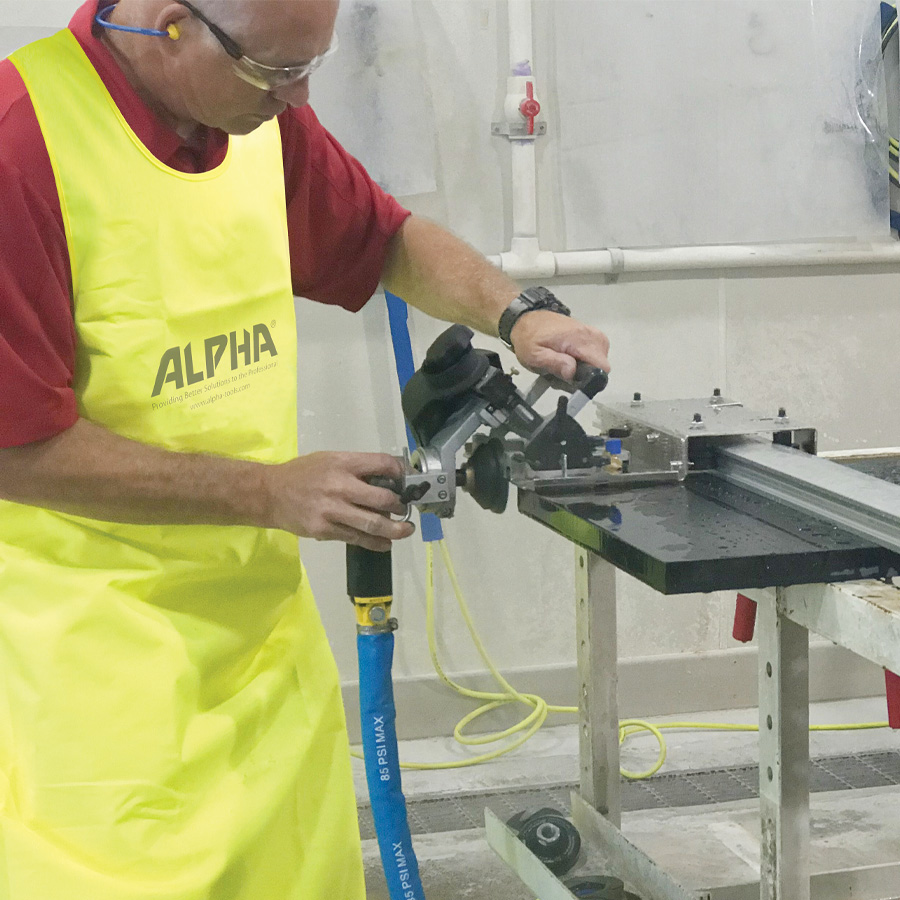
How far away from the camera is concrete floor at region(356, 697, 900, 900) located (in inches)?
80.3

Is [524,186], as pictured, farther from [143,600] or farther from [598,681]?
[143,600]

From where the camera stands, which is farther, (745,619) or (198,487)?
(745,619)

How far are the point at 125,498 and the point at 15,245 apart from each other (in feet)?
0.82

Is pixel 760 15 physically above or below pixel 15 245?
above

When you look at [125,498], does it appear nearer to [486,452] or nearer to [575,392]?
[486,452]

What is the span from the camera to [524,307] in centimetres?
137

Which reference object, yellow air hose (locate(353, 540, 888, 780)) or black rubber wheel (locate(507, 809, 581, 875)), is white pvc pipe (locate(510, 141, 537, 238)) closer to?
yellow air hose (locate(353, 540, 888, 780))

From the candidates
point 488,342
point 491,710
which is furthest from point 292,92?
point 491,710

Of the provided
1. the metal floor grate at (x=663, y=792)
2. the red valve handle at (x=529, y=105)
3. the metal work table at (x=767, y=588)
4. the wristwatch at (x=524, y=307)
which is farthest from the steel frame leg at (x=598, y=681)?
the red valve handle at (x=529, y=105)

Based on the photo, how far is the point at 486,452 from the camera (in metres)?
1.24

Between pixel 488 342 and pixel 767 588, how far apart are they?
1.39 m

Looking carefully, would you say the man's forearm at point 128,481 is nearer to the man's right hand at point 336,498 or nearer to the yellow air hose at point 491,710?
the man's right hand at point 336,498

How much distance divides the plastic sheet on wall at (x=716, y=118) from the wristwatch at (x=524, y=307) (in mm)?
1112

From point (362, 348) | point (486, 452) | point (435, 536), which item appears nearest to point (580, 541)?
point (486, 452)
